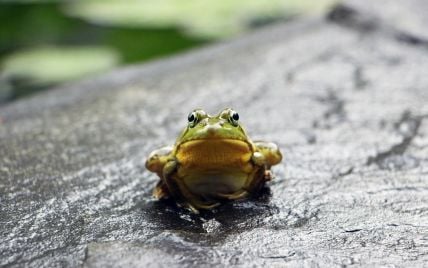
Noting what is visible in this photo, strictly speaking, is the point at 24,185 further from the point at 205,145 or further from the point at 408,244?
the point at 408,244

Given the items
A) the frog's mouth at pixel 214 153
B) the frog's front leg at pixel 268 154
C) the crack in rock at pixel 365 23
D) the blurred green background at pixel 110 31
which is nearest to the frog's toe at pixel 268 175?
the frog's front leg at pixel 268 154

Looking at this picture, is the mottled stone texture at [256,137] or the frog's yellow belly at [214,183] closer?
the mottled stone texture at [256,137]

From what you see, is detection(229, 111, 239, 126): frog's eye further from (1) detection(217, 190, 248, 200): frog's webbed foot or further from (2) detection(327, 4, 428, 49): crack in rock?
(2) detection(327, 4, 428, 49): crack in rock

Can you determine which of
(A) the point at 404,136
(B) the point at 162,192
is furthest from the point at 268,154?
(A) the point at 404,136

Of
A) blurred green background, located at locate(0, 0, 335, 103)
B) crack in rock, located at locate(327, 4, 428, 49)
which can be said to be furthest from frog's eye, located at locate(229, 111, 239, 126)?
blurred green background, located at locate(0, 0, 335, 103)

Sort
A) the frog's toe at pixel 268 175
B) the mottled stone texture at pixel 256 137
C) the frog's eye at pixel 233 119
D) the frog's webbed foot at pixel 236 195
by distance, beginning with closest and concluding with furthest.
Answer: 1. the mottled stone texture at pixel 256 137
2. the frog's eye at pixel 233 119
3. the frog's webbed foot at pixel 236 195
4. the frog's toe at pixel 268 175

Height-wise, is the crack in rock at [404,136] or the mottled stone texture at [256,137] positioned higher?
the mottled stone texture at [256,137]

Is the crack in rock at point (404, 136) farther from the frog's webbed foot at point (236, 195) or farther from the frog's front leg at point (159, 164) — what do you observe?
the frog's front leg at point (159, 164)

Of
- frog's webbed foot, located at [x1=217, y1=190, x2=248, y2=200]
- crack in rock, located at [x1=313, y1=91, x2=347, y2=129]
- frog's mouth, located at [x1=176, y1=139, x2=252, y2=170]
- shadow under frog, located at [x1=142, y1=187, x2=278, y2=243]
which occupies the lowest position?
crack in rock, located at [x1=313, y1=91, x2=347, y2=129]
